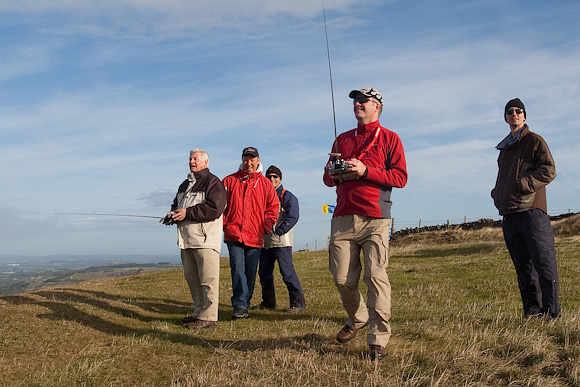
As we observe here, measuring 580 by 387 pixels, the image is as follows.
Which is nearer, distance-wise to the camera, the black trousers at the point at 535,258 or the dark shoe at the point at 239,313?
the black trousers at the point at 535,258

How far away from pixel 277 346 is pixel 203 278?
196 cm

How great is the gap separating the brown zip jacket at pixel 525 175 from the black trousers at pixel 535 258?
0.44 ft

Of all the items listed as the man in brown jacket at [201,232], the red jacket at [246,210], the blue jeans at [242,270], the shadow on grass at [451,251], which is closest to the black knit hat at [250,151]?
the red jacket at [246,210]

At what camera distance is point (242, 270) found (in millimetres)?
7957

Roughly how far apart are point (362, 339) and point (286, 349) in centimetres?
83

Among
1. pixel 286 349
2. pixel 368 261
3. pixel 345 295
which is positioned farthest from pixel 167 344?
pixel 368 261

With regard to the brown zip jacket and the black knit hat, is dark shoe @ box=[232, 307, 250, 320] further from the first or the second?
the brown zip jacket

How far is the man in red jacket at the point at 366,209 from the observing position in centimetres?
514

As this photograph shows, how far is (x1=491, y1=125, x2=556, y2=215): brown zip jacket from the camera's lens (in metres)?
6.23

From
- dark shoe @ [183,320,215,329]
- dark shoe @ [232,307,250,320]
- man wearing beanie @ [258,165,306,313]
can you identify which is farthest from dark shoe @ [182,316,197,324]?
man wearing beanie @ [258,165,306,313]

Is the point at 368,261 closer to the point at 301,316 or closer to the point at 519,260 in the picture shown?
the point at 519,260

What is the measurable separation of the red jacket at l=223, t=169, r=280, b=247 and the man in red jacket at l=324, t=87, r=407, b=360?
2.68 metres

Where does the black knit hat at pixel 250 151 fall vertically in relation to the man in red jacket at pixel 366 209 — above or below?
above

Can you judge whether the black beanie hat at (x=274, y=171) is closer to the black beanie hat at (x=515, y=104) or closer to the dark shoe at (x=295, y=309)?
A: the dark shoe at (x=295, y=309)
